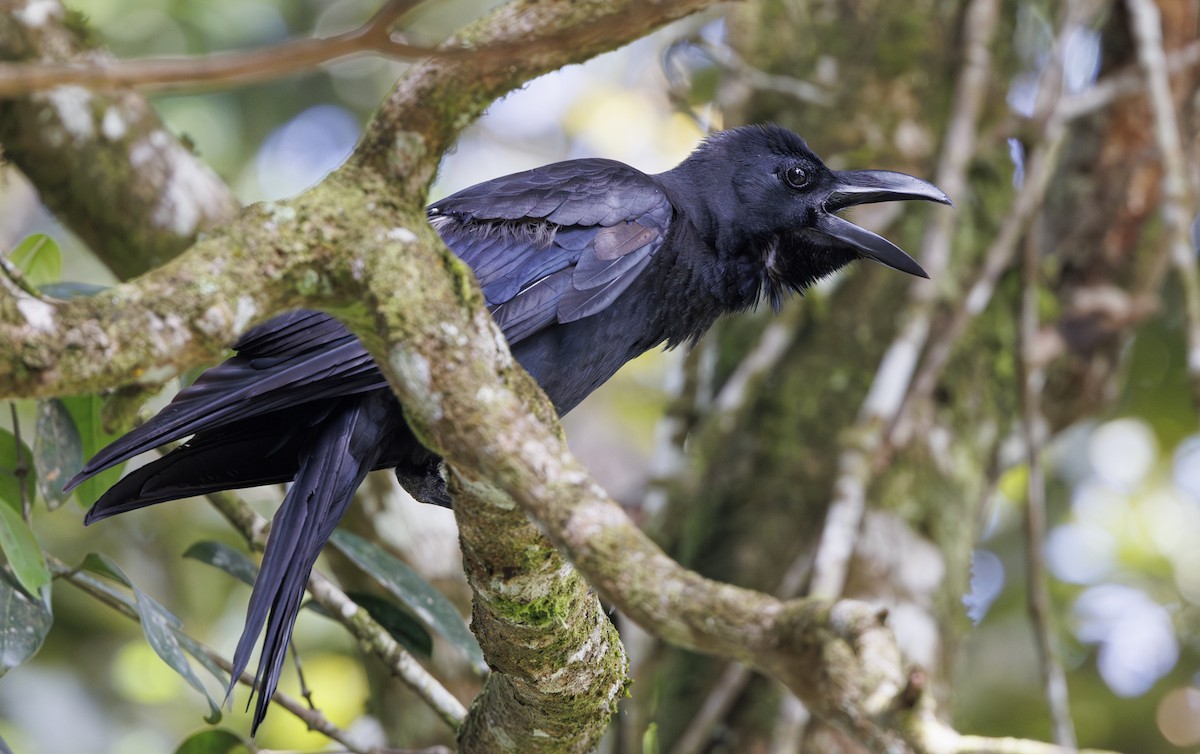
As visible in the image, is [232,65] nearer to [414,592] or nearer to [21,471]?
[21,471]

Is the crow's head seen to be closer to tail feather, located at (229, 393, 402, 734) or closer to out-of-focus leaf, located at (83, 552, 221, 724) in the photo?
tail feather, located at (229, 393, 402, 734)

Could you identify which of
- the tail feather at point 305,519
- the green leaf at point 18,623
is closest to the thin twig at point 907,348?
the tail feather at point 305,519

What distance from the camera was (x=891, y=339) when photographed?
13.8ft

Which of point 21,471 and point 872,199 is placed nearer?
point 21,471

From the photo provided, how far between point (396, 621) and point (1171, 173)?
292cm

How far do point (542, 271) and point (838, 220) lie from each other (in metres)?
0.98

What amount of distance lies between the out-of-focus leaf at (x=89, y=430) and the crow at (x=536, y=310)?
14cm

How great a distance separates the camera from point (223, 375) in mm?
2377

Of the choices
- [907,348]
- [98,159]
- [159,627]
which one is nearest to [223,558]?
[159,627]

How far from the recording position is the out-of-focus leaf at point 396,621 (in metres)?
2.86

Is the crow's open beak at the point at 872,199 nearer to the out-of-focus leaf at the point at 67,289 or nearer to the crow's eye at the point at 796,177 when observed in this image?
the crow's eye at the point at 796,177

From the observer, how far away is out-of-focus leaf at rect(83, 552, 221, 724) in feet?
7.36

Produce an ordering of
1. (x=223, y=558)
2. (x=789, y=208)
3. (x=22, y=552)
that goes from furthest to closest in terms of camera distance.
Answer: (x=789, y=208), (x=223, y=558), (x=22, y=552)

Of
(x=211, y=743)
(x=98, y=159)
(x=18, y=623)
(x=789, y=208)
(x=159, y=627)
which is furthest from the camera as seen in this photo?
(x=98, y=159)
